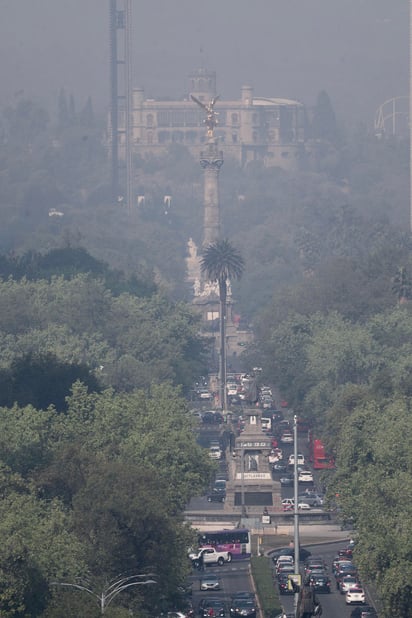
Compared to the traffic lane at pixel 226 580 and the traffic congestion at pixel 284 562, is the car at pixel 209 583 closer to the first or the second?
the traffic congestion at pixel 284 562

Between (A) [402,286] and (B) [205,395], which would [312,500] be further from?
(A) [402,286]

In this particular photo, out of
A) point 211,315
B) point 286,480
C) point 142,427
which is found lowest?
point 286,480

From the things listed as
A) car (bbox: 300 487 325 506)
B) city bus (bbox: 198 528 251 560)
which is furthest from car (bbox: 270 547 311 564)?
car (bbox: 300 487 325 506)

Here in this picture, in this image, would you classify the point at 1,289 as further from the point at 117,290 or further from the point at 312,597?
the point at 312,597

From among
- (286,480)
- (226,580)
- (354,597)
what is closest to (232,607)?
(354,597)

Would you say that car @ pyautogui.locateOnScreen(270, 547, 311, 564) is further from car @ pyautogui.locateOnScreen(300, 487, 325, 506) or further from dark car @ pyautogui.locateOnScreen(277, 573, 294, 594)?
car @ pyautogui.locateOnScreen(300, 487, 325, 506)

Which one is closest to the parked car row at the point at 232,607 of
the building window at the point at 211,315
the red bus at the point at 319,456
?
the red bus at the point at 319,456
